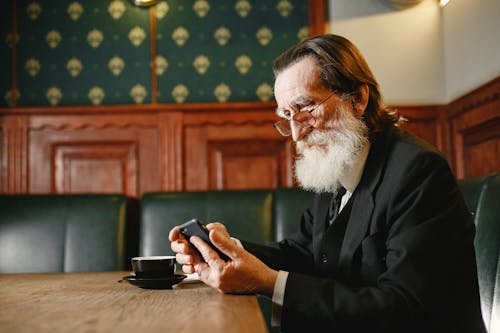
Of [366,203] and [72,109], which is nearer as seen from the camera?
[366,203]

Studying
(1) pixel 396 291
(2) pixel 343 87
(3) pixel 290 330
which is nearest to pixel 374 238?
(1) pixel 396 291

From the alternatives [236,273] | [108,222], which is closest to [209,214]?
[108,222]

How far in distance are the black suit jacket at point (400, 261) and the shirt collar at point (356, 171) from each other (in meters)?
0.09

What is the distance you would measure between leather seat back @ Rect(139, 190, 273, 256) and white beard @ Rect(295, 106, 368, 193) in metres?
0.93

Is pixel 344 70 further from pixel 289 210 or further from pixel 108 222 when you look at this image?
pixel 108 222

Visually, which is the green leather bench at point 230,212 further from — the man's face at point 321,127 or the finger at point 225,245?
the finger at point 225,245

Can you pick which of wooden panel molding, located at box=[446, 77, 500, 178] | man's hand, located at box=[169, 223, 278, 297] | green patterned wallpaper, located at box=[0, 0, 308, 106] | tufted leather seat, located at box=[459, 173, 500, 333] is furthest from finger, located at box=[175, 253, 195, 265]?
green patterned wallpaper, located at box=[0, 0, 308, 106]

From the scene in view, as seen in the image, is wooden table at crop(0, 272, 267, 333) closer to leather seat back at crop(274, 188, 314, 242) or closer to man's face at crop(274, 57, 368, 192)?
man's face at crop(274, 57, 368, 192)

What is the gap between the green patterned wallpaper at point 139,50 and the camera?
11.4 ft

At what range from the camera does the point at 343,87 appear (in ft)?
5.48

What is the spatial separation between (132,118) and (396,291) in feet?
8.34

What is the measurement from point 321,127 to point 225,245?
61cm

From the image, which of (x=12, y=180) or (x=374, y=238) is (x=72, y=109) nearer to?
(x=12, y=180)

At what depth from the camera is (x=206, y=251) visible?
1.29m
